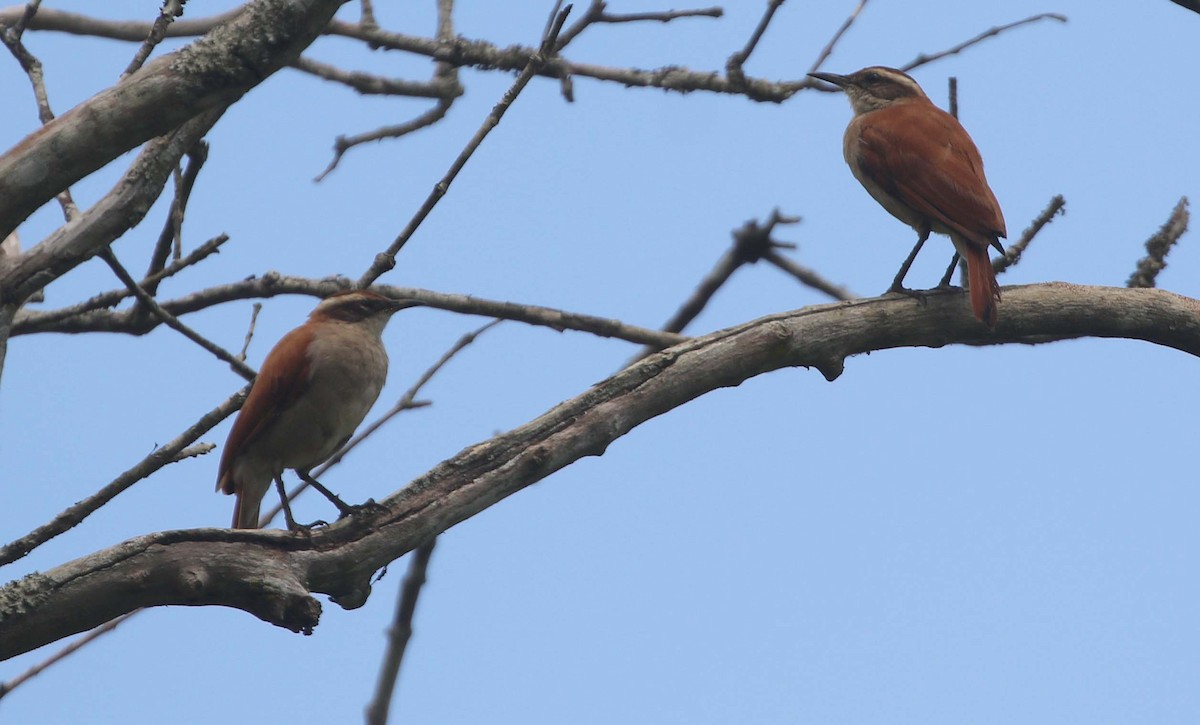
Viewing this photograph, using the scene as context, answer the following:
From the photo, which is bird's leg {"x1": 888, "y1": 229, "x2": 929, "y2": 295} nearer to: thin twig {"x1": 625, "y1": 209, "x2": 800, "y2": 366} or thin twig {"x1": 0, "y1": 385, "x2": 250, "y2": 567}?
thin twig {"x1": 625, "y1": 209, "x2": 800, "y2": 366}

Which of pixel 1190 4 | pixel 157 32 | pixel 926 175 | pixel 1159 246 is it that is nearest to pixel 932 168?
pixel 926 175

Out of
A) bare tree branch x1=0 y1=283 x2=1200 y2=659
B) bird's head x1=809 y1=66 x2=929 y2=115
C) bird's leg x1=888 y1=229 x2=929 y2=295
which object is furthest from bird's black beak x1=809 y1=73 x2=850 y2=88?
bare tree branch x1=0 y1=283 x2=1200 y2=659

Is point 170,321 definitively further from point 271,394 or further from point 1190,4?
point 1190,4

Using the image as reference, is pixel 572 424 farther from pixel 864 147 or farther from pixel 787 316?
pixel 864 147

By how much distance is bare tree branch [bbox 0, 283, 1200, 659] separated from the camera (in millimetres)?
3537

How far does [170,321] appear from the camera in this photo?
5.04m

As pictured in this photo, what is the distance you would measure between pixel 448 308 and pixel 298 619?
3.05 m

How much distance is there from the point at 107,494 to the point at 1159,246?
14.7ft

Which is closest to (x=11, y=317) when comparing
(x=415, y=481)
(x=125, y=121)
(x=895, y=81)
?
(x=125, y=121)

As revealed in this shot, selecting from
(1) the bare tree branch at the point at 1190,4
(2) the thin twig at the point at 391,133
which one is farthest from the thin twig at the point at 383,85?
(1) the bare tree branch at the point at 1190,4

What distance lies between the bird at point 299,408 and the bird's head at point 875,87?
3614 mm

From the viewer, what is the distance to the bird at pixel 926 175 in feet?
20.8

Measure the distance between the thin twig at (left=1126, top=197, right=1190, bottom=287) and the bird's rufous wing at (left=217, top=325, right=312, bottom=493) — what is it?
12.2ft

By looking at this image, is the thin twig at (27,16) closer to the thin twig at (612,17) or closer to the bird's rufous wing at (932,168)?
the thin twig at (612,17)
